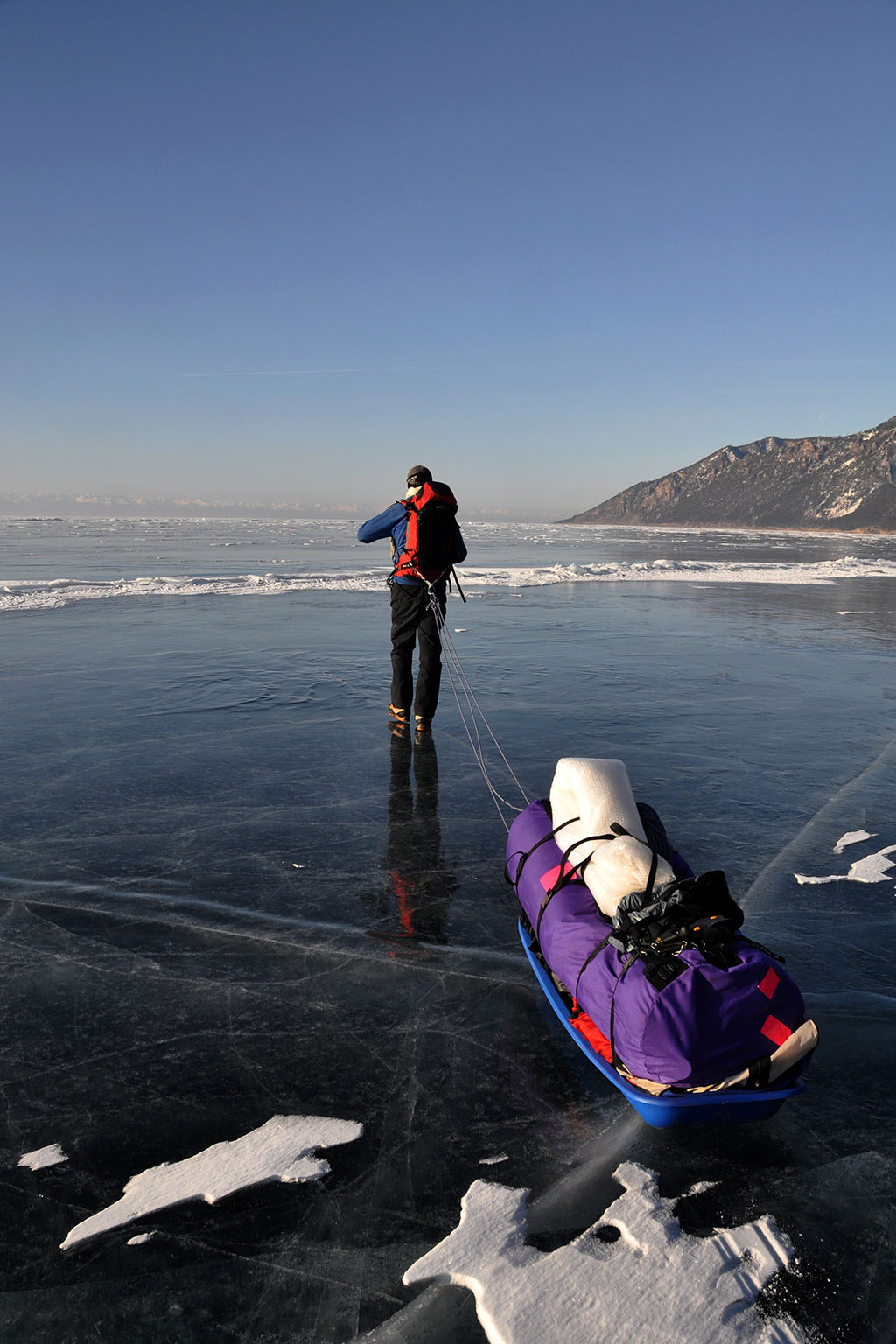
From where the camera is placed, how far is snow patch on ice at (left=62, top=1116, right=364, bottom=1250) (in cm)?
211

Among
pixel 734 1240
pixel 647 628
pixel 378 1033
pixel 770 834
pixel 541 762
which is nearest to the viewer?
pixel 734 1240

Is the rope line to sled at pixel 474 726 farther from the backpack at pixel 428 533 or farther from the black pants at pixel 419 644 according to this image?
the backpack at pixel 428 533

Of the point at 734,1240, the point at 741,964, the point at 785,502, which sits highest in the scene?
the point at 785,502

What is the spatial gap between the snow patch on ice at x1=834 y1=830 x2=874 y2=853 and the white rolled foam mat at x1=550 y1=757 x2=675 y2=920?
2.21 m

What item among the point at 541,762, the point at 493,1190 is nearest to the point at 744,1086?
the point at 493,1190

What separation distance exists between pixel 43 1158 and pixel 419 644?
502cm

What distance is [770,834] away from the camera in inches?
189

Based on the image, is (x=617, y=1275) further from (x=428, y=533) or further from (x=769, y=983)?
(x=428, y=533)

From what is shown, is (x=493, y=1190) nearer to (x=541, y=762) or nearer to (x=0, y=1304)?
(x=0, y=1304)

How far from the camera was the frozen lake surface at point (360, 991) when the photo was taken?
1.97 m

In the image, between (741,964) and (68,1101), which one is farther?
(68,1101)

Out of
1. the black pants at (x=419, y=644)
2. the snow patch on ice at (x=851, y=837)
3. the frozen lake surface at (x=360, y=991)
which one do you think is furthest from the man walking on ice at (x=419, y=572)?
the snow patch on ice at (x=851, y=837)

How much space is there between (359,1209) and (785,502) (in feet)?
723

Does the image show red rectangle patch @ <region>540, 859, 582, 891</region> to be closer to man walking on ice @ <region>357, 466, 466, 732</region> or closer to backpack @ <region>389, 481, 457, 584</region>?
man walking on ice @ <region>357, 466, 466, 732</region>
